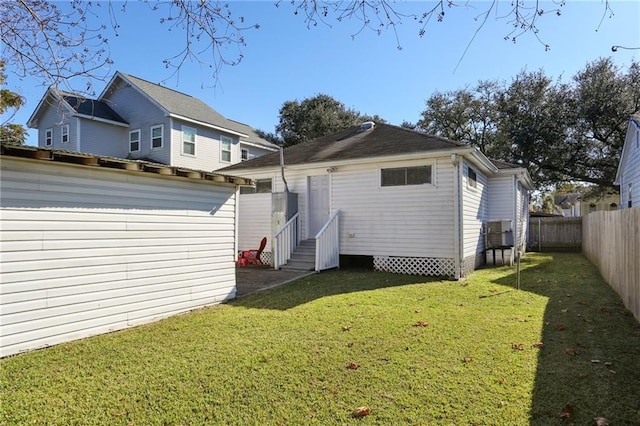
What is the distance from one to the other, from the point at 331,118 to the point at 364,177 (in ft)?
74.9

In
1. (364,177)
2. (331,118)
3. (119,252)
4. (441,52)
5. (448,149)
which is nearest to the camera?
(441,52)

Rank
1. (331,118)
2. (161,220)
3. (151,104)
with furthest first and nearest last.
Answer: (331,118), (151,104), (161,220)

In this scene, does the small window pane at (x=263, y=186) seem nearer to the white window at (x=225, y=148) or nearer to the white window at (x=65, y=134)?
the white window at (x=225, y=148)

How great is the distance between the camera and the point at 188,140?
18516 mm

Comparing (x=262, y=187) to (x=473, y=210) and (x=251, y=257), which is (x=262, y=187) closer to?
(x=251, y=257)

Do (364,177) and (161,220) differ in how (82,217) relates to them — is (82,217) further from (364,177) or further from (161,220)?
(364,177)

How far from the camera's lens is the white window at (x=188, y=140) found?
1831cm

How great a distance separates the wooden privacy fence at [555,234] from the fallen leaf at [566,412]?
18944mm

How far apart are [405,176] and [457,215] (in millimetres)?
1738

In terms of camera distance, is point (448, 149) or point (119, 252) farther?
point (448, 149)

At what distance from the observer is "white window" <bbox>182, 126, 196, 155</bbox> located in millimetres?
18312

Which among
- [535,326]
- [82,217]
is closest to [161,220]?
[82,217]

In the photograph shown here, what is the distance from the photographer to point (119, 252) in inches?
222

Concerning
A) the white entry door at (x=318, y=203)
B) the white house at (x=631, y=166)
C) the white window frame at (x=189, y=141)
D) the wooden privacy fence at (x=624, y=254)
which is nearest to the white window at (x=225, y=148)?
the white window frame at (x=189, y=141)
